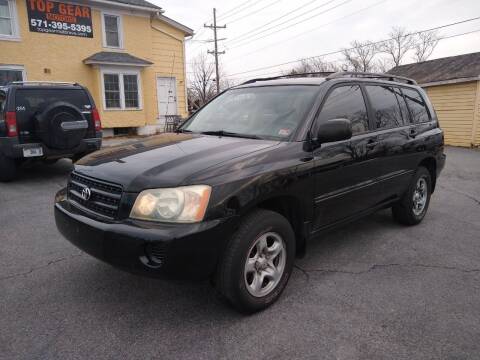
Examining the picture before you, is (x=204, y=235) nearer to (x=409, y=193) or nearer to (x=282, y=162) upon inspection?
(x=282, y=162)

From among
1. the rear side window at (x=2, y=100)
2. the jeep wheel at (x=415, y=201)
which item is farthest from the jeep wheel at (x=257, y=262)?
the rear side window at (x=2, y=100)

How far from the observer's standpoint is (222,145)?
123 inches

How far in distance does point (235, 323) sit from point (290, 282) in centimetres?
77

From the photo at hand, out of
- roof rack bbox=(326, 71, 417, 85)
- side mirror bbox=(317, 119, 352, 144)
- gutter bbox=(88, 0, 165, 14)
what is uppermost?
gutter bbox=(88, 0, 165, 14)

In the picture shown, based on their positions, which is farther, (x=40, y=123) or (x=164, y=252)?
(x=40, y=123)

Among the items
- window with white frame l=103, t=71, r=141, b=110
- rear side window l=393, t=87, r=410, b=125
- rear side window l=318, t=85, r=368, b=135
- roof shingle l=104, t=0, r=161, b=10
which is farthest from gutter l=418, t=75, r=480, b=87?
rear side window l=318, t=85, r=368, b=135


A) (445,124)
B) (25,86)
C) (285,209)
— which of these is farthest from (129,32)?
(285,209)

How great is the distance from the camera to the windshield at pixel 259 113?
334 cm

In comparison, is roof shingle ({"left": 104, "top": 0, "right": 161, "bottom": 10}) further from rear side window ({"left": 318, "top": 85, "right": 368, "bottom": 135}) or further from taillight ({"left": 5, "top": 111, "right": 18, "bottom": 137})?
rear side window ({"left": 318, "top": 85, "right": 368, "bottom": 135})

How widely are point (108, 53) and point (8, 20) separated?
3.52m

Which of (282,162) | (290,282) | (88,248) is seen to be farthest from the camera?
(290,282)

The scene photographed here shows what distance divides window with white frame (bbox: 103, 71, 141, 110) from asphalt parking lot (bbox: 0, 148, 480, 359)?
12.3 metres

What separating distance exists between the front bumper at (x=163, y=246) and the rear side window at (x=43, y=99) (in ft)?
18.1

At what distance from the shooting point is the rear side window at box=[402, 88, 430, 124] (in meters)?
4.79
